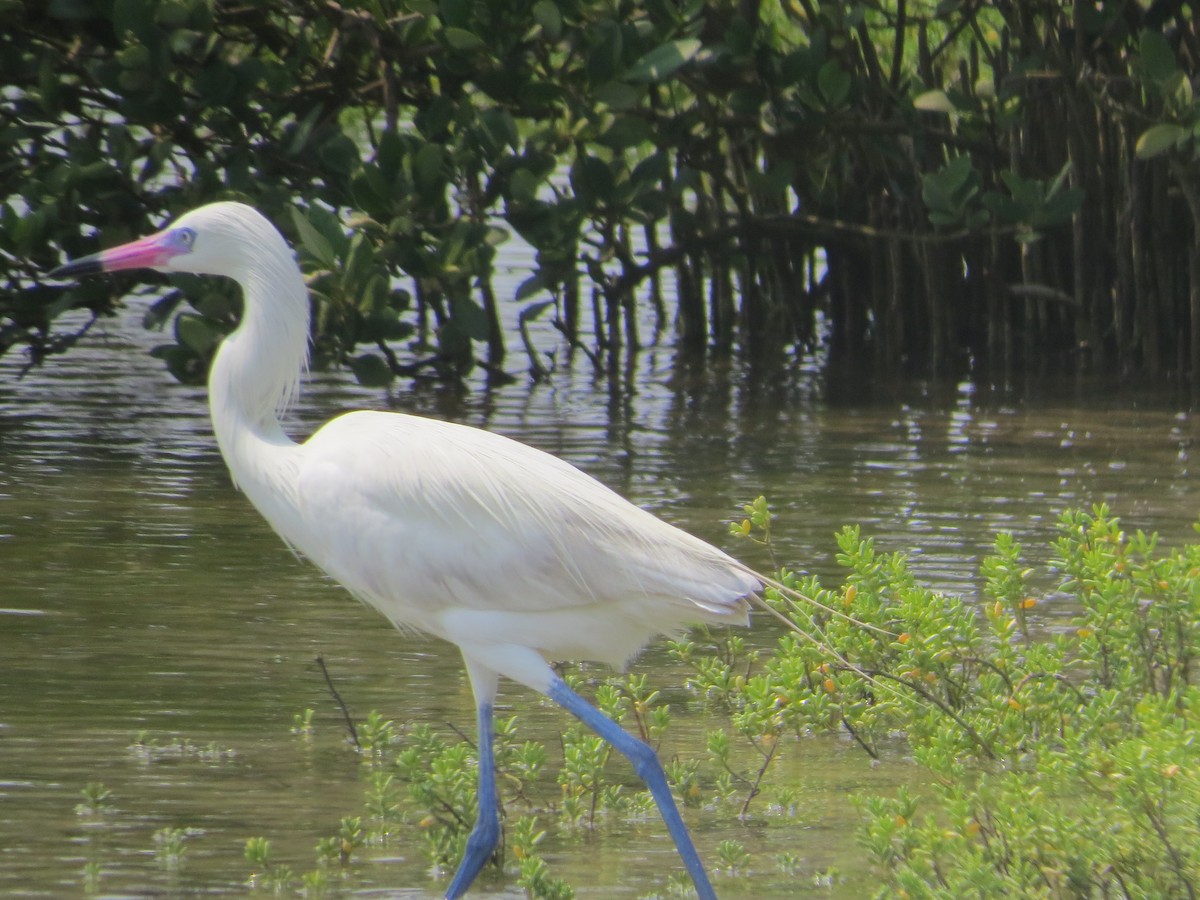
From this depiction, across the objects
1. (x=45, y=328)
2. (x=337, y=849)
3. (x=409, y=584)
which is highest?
(x=45, y=328)

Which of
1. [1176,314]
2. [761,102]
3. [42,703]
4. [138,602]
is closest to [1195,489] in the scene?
[761,102]

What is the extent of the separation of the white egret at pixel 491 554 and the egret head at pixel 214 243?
0.53 metres

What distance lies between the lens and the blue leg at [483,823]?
4359 mm

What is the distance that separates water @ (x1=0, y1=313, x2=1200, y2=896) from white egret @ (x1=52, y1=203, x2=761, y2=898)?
49 centimetres

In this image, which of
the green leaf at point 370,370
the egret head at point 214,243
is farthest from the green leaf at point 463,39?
the egret head at point 214,243

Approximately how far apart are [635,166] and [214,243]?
4945 millimetres

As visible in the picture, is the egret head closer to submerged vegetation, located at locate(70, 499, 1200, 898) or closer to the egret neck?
the egret neck

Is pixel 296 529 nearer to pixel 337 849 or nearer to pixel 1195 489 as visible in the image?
pixel 337 849

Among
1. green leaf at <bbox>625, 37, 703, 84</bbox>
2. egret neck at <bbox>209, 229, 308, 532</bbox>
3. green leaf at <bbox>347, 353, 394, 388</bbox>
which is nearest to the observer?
egret neck at <bbox>209, 229, 308, 532</bbox>

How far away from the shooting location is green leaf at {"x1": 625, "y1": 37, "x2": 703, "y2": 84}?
27.7 feet

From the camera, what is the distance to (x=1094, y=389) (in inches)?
468

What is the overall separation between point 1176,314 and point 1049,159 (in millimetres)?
1343

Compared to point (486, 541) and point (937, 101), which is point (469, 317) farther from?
point (486, 541)

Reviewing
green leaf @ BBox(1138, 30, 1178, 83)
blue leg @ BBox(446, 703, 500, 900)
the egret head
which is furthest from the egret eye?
green leaf @ BBox(1138, 30, 1178, 83)
